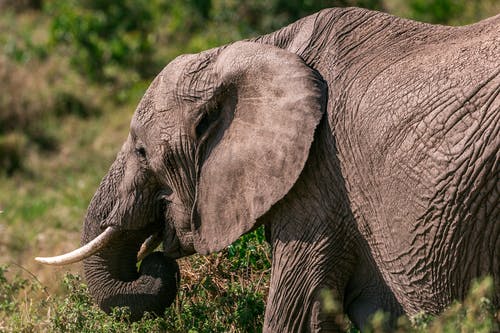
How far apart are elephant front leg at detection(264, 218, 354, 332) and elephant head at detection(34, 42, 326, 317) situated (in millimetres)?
179

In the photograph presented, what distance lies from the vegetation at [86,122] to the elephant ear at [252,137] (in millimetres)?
741

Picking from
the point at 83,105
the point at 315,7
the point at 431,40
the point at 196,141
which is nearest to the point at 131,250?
the point at 196,141

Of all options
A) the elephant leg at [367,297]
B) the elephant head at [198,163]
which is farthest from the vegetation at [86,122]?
the elephant leg at [367,297]

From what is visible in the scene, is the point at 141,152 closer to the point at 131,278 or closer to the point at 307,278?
the point at 131,278

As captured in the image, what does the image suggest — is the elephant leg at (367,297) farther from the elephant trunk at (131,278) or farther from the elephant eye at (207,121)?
the elephant trunk at (131,278)

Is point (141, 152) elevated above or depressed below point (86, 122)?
above

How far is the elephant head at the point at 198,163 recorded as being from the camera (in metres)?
4.29

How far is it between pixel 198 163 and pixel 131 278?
766 millimetres

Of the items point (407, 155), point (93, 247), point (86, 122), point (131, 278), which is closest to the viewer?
point (407, 155)

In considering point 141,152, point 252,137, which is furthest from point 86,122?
point 252,137

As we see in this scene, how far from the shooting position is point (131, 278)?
5.08 metres

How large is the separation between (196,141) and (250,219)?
409 mm

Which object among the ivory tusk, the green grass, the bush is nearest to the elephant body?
the green grass

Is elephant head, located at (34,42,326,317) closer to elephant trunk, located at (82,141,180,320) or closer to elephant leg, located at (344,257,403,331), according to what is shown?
elephant trunk, located at (82,141,180,320)
